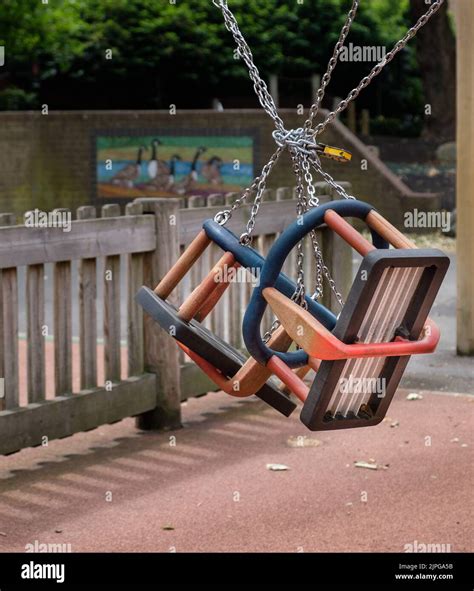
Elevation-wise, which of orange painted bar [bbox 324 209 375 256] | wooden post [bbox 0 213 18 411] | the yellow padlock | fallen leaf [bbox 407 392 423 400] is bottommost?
fallen leaf [bbox 407 392 423 400]

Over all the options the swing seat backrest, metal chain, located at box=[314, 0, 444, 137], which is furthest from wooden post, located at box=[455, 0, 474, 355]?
the swing seat backrest

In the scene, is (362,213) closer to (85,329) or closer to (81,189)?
(85,329)

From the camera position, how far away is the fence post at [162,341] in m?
6.75

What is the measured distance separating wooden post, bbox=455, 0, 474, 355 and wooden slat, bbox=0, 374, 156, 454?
2854 millimetres

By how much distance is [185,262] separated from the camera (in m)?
4.15

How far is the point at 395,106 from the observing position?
2570 cm

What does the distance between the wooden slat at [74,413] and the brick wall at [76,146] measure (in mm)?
13150

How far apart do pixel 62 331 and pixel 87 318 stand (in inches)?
7.5

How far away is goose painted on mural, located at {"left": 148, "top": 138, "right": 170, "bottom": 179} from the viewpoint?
20.3 meters

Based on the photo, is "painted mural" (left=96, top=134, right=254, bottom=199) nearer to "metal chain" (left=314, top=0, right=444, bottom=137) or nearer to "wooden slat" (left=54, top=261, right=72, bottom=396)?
"wooden slat" (left=54, top=261, right=72, bottom=396)

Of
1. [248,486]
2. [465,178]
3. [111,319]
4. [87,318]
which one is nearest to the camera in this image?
[248,486]

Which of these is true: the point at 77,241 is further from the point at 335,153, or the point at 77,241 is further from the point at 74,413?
the point at 335,153

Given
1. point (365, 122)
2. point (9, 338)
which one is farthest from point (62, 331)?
point (365, 122)

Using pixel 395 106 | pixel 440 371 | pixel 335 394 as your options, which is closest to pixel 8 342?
pixel 335 394
